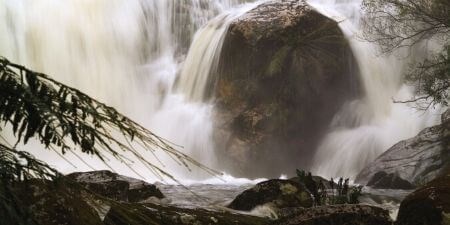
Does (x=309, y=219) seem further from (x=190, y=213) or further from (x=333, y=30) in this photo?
(x=333, y=30)

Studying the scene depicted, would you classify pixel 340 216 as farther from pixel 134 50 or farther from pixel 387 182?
pixel 134 50

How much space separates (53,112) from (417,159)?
12.9m

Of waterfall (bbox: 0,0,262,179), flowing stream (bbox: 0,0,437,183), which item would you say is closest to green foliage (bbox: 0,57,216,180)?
flowing stream (bbox: 0,0,437,183)

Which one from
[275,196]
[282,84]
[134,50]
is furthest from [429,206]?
[134,50]

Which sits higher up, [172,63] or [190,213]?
[172,63]

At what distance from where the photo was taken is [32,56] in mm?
20375

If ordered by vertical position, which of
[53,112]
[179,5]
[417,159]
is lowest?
[53,112]

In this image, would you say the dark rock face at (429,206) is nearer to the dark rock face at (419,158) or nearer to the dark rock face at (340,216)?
the dark rock face at (340,216)

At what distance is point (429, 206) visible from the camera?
537 centimetres

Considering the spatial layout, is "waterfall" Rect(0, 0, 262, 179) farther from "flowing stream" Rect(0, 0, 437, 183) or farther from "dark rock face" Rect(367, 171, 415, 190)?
"dark rock face" Rect(367, 171, 415, 190)

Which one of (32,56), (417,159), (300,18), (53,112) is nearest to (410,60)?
(300,18)

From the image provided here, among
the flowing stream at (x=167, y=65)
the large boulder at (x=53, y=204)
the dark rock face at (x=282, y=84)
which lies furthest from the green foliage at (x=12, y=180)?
the dark rock face at (x=282, y=84)

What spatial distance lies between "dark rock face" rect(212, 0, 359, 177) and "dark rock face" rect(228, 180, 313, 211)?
1111cm

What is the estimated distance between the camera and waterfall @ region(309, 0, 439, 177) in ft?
55.1
